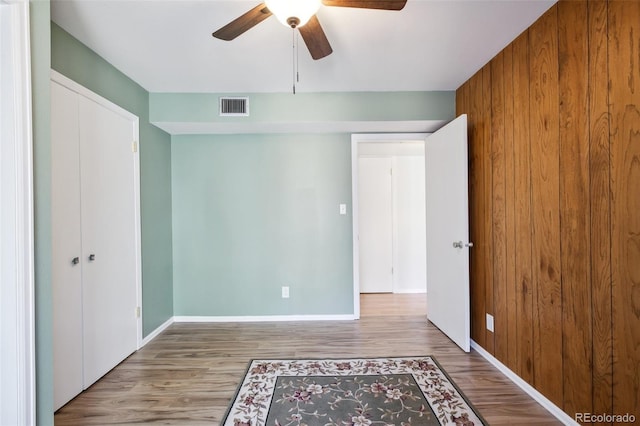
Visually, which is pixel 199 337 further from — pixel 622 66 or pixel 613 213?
pixel 622 66

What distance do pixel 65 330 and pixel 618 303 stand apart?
3.07 meters

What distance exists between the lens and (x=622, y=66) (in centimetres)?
128

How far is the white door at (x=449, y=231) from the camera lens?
7.55 feet

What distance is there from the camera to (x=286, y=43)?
194 cm

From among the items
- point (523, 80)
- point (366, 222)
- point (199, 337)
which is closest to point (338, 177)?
point (366, 222)

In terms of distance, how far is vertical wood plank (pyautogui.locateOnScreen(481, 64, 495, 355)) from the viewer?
7.29 ft

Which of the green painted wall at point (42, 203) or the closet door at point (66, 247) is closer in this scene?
the green painted wall at point (42, 203)

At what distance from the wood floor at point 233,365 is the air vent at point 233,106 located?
7.16 feet

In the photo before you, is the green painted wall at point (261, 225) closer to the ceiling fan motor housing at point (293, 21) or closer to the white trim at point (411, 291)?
the white trim at point (411, 291)

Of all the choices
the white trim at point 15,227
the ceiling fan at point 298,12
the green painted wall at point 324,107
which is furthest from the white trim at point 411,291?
the white trim at point 15,227

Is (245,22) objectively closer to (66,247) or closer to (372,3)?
(372,3)

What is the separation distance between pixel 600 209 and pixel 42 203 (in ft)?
8.99

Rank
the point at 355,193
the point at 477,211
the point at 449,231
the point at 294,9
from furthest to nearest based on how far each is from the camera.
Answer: the point at 355,193 → the point at 449,231 → the point at 477,211 → the point at 294,9

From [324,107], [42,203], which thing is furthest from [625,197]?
[42,203]
